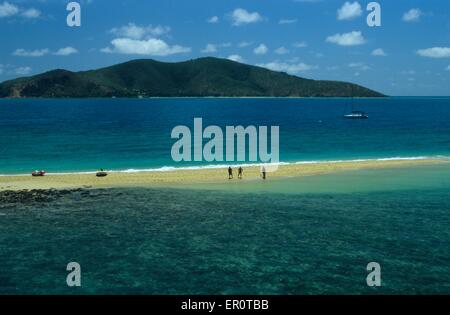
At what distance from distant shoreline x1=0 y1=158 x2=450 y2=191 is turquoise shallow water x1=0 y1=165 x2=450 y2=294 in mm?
4137

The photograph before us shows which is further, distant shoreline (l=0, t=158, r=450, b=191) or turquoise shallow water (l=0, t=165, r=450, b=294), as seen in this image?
distant shoreline (l=0, t=158, r=450, b=191)

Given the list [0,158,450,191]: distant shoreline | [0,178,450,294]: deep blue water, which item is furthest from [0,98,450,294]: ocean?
[0,158,450,191]: distant shoreline

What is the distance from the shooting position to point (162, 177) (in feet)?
155

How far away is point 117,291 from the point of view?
64.7 ft

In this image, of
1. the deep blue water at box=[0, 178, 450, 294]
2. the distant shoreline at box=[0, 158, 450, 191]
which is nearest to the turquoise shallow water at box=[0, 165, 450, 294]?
the deep blue water at box=[0, 178, 450, 294]

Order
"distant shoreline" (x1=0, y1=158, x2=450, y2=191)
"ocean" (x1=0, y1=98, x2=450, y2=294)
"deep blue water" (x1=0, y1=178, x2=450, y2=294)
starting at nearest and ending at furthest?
"deep blue water" (x1=0, y1=178, x2=450, y2=294)
"ocean" (x1=0, y1=98, x2=450, y2=294)
"distant shoreline" (x1=0, y1=158, x2=450, y2=191)

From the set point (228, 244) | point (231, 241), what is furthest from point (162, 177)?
point (228, 244)

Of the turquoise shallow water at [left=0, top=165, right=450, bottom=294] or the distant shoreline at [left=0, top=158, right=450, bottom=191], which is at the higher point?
the distant shoreline at [left=0, top=158, right=450, bottom=191]

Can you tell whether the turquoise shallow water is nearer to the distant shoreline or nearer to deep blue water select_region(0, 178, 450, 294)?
deep blue water select_region(0, 178, 450, 294)

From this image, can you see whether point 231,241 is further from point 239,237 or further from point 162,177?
point 162,177

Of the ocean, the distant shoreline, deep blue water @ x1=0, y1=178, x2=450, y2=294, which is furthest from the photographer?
the distant shoreline

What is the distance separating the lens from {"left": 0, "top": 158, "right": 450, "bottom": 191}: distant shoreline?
142 ft

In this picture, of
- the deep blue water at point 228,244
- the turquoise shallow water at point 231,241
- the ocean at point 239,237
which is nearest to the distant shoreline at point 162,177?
the ocean at point 239,237
